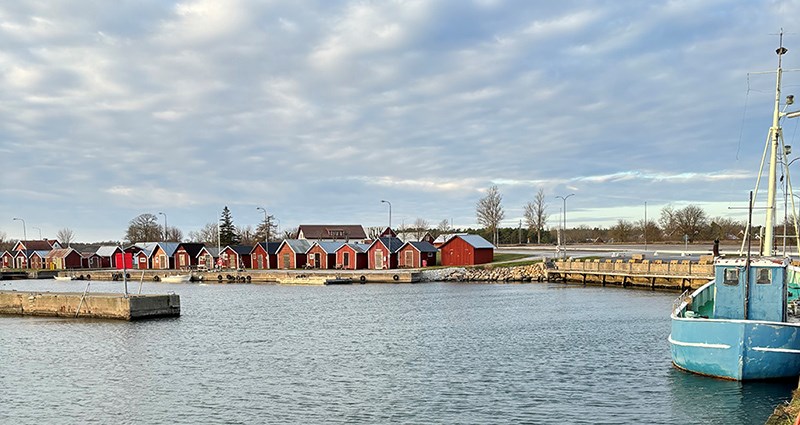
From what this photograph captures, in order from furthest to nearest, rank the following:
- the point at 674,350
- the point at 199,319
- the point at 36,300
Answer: the point at 36,300 → the point at 199,319 → the point at 674,350

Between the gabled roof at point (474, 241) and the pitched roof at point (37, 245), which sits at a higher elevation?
the gabled roof at point (474, 241)

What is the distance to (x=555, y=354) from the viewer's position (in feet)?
98.5

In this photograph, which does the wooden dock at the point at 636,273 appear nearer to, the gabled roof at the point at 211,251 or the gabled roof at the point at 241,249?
the gabled roof at the point at 241,249

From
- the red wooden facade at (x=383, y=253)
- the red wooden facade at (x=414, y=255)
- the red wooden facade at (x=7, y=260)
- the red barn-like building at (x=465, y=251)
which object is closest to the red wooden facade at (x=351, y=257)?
the red wooden facade at (x=383, y=253)

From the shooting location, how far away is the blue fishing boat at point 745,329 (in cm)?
2189

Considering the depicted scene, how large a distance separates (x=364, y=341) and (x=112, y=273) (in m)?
85.9

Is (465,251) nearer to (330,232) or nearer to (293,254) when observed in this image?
(293,254)

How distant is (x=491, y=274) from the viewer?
8325 centimetres

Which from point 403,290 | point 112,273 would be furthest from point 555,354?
point 112,273

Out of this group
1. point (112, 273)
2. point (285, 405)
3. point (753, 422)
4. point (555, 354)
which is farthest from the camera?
point (112, 273)

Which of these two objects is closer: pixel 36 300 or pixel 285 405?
pixel 285 405

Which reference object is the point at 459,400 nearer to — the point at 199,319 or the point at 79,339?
the point at 79,339

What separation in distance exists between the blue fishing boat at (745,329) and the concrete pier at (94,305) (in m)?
35.5

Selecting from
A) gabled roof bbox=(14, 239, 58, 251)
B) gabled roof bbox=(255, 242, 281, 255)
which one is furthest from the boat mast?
gabled roof bbox=(14, 239, 58, 251)
